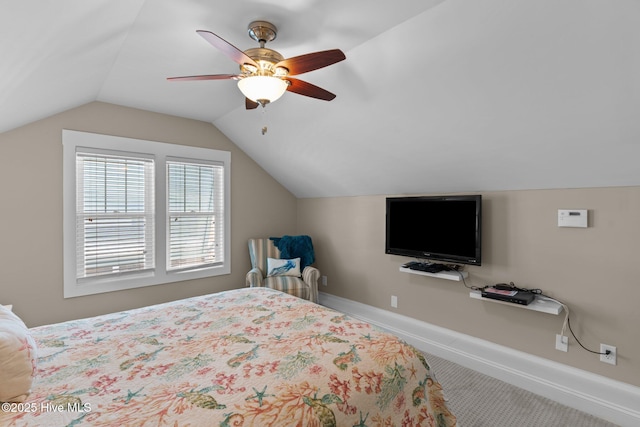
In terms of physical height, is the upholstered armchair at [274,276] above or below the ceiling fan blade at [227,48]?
below

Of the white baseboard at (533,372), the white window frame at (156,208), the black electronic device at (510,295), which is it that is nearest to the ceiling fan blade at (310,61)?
the black electronic device at (510,295)

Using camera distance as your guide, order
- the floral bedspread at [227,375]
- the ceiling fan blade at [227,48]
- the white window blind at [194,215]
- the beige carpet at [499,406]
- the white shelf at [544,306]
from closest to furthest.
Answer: the floral bedspread at [227,375] < the ceiling fan blade at [227,48] < the beige carpet at [499,406] < the white shelf at [544,306] < the white window blind at [194,215]

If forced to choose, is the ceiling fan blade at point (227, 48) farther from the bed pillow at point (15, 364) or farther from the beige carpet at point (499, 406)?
the beige carpet at point (499, 406)

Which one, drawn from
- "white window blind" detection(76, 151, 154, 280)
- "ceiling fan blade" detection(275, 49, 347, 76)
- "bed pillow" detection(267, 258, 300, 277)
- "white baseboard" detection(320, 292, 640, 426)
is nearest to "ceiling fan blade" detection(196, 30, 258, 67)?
"ceiling fan blade" detection(275, 49, 347, 76)

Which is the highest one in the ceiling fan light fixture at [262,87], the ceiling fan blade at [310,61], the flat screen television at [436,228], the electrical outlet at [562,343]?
the ceiling fan blade at [310,61]

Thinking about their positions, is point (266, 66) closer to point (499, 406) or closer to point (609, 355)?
point (499, 406)

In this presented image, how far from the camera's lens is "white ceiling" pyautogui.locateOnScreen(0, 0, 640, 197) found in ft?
5.23

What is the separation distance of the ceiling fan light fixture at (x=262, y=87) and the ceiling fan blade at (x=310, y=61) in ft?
0.30

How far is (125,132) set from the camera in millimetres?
3344

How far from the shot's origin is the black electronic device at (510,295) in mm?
2441

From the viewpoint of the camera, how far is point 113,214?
331 cm

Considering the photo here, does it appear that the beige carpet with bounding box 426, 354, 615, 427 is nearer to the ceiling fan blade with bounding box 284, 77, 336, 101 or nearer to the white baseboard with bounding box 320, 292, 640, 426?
the white baseboard with bounding box 320, 292, 640, 426

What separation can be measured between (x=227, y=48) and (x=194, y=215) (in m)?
2.67

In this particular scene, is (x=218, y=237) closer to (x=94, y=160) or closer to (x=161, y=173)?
(x=161, y=173)
